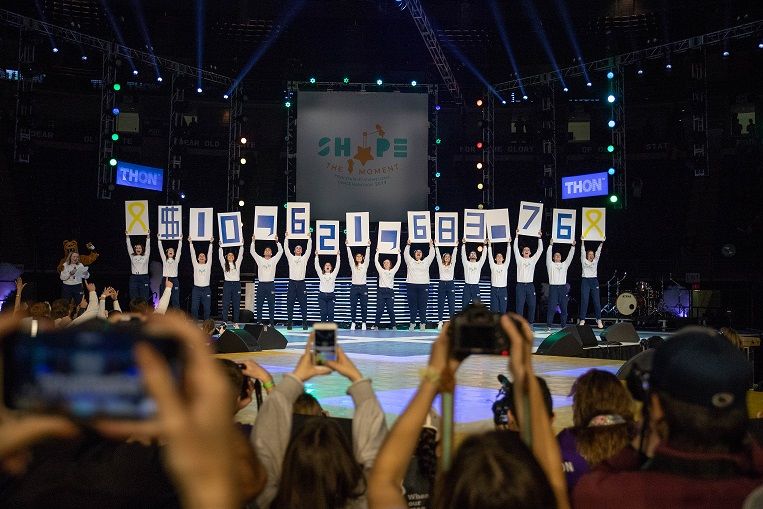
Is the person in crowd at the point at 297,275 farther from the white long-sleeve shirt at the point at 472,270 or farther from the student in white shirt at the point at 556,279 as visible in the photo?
the student in white shirt at the point at 556,279

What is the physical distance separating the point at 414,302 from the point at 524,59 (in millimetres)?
10697

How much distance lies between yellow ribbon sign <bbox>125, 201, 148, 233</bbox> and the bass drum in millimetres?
11776

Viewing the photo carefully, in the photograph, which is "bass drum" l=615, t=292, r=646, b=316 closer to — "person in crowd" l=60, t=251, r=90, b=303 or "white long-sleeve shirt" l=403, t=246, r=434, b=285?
"white long-sleeve shirt" l=403, t=246, r=434, b=285

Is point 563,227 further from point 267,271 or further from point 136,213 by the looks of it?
point 136,213

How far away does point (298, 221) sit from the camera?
614 inches

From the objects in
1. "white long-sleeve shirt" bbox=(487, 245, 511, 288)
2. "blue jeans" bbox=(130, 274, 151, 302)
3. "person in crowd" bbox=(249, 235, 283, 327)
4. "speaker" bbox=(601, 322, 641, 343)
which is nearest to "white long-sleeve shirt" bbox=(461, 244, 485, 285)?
"white long-sleeve shirt" bbox=(487, 245, 511, 288)

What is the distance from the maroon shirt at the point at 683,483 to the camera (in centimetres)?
156

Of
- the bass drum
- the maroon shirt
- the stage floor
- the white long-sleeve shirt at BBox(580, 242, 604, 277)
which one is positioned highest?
the white long-sleeve shirt at BBox(580, 242, 604, 277)

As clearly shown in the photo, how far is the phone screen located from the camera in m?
2.13

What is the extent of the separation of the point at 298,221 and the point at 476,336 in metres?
14.1

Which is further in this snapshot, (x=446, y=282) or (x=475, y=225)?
(x=446, y=282)

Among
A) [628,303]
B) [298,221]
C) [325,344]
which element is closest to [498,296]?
[628,303]

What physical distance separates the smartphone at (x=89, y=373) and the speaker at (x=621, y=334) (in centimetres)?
1152

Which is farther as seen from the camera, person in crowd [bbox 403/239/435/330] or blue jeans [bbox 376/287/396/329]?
blue jeans [bbox 376/287/396/329]
